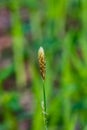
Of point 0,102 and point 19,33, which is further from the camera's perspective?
point 19,33

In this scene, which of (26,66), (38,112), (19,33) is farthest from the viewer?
(26,66)

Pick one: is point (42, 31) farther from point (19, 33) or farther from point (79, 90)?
point (79, 90)

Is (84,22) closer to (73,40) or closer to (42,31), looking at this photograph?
(73,40)

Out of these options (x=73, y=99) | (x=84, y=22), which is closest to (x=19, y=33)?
(x=84, y=22)

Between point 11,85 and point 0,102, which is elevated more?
point 0,102

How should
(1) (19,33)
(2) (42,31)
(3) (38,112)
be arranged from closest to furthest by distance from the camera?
(3) (38,112), (1) (19,33), (2) (42,31)

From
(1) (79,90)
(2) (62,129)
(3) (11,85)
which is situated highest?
(1) (79,90)

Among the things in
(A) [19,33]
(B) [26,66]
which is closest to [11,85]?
(B) [26,66]
